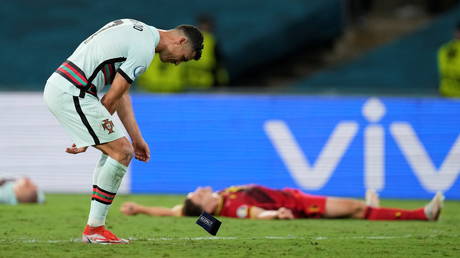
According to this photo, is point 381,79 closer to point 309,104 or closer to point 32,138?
point 309,104

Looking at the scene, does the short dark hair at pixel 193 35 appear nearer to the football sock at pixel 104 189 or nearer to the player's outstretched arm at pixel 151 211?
the football sock at pixel 104 189

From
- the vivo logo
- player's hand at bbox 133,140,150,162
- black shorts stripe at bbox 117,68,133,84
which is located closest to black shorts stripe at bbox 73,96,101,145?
black shorts stripe at bbox 117,68,133,84

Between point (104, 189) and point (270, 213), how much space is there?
259 cm

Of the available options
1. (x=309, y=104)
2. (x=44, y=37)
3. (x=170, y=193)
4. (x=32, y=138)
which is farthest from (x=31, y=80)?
(x=309, y=104)

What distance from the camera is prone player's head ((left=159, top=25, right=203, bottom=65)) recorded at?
710 centimetres

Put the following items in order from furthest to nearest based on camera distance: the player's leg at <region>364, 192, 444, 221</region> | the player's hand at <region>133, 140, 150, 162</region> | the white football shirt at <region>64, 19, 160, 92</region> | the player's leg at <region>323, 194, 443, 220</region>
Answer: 1. the player's leg at <region>323, 194, 443, 220</region>
2. the player's leg at <region>364, 192, 444, 221</region>
3. the player's hand at <region>133, 140, 150, 162</region>
4. the white football shirt at <region>64, 19, 160, 92</region>

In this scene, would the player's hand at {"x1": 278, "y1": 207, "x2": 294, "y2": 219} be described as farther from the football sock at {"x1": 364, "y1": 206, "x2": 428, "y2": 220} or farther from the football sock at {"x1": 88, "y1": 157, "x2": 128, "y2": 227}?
the football sock at {"x1": 88, "y1": 157, "x2": 128, "y2": 227}

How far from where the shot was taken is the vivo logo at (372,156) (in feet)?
39.6

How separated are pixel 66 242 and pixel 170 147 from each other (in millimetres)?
5379

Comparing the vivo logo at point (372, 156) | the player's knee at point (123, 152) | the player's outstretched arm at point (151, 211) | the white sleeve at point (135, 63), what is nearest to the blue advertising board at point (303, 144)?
the vivo logo at point (372, 156)

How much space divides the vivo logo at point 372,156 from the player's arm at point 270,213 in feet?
9.45

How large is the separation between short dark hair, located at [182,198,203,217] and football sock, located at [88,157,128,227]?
7.54ft

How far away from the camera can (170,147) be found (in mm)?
12453

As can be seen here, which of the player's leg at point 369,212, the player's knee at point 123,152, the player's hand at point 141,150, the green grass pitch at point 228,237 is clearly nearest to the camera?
the green grass pitch at point 228,237
